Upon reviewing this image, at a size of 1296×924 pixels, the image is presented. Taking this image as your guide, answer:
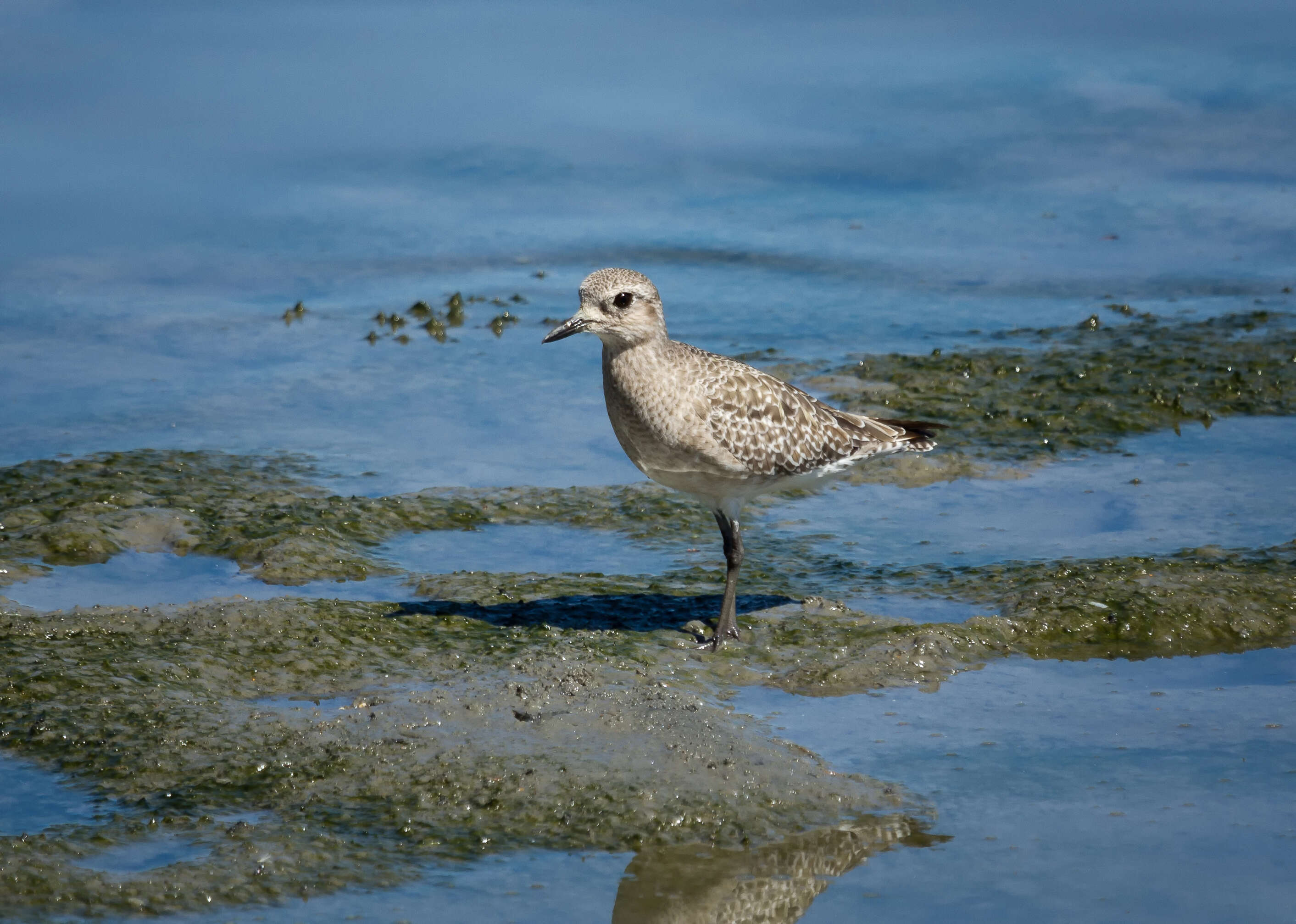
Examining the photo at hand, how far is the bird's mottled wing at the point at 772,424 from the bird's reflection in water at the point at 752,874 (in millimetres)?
2386

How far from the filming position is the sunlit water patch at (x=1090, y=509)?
27.3 ft

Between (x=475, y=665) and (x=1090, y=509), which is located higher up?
(x=1090, y=509)

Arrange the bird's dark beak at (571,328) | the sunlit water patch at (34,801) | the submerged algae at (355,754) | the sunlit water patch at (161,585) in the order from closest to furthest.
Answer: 1. the submerged algae at (355,754)
2. the sunlit water patch at (34,801)
3. the bird's dark beak at (571,328)
4. the sunlit water patch at (161,585)

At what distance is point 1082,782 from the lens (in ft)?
18.6

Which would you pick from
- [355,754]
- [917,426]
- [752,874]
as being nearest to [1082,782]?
[752,874]

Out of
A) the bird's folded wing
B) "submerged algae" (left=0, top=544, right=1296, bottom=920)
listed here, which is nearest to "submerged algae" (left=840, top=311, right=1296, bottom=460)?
the bird's folded wing

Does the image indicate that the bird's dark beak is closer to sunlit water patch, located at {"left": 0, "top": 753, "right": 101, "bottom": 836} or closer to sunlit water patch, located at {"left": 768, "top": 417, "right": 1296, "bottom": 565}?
sunlit water patch, located at {"left": 768, "top": 417, "right": 1296, "bottom": 565}

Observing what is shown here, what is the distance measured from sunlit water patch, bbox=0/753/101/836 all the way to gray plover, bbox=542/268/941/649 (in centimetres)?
288

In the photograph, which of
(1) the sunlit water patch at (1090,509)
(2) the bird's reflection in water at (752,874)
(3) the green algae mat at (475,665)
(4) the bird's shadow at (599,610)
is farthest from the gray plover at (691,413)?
(2) the bird's reflection in water at (752,874)

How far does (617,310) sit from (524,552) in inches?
68.2

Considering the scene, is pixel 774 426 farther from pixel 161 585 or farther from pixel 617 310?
pixel 161 585

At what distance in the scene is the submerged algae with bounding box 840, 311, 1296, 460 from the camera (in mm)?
10016

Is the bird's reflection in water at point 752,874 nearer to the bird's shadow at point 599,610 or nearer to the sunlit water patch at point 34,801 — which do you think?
the sunlit water patch at point 34,801

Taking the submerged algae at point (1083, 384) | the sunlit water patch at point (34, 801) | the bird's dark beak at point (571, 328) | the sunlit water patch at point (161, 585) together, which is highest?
the bird's dark beak at point (571, 328)
